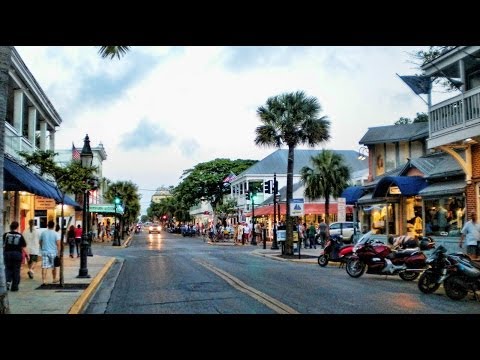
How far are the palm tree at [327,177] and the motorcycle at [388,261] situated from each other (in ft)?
84.6

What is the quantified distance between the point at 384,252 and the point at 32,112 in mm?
17395

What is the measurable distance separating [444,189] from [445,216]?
49.1 inches

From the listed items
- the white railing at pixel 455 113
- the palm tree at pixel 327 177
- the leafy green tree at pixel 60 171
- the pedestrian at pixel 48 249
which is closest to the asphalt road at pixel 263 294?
the pedestrian at pixel 48 249

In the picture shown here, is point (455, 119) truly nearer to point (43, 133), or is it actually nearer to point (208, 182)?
point (43, 133)

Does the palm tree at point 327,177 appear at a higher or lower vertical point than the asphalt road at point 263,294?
higher

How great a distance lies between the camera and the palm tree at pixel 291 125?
27.4m

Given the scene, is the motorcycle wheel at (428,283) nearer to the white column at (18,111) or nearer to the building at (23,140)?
the building at (23,140)

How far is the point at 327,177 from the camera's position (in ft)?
140

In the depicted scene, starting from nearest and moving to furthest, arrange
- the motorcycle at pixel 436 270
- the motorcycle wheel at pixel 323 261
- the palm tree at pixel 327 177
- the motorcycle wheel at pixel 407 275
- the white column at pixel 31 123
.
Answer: the motorcycle at pixel 436 270
the motorcycle wheel at pixel 407 275
the motorcycle wheel at pixel 323 261
the white column at pixel 31 123
the palm tree at pixel 327 177

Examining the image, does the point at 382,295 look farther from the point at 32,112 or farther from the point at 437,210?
the point at 32,112

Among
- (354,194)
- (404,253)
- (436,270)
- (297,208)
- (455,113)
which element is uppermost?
(455,113)

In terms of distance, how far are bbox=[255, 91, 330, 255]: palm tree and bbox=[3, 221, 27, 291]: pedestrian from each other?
1581cm

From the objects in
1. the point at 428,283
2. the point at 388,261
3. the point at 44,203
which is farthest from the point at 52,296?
the point at 44,203
